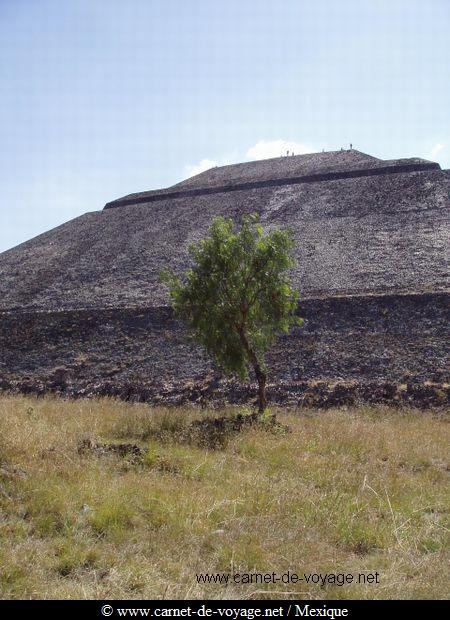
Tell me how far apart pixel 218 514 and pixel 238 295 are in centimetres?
654

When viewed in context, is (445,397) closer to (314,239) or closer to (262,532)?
(262,532)

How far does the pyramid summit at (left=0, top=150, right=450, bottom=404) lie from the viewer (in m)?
15.4

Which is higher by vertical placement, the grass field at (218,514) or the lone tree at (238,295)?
the lone tree at (238,295)

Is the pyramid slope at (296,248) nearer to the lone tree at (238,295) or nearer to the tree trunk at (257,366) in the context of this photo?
the lone tree at (238,295)

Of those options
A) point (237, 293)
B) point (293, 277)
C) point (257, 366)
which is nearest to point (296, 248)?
point (293, 277)

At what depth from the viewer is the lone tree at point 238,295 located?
1204 centimetres

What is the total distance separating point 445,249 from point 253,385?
8.28 metres

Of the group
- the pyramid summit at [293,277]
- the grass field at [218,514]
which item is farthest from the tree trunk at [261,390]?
the pyramid summit at [293,277]

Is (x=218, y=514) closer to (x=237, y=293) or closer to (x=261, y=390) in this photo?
(x=261, y=390)

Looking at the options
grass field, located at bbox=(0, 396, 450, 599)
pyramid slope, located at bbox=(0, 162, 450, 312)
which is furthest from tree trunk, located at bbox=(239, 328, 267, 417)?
pyramid slope, located at bbox=(0, 162, 450, 312)

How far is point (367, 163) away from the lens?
29062mm

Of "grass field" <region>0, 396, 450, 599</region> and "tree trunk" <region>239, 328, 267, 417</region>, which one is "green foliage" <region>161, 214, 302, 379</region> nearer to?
"tree trunk" <region>239, 328, 267, 417</region>

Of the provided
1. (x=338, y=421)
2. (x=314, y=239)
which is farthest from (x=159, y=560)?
(x=314, y=239)

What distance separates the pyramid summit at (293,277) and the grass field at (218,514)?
5927 millimetres
